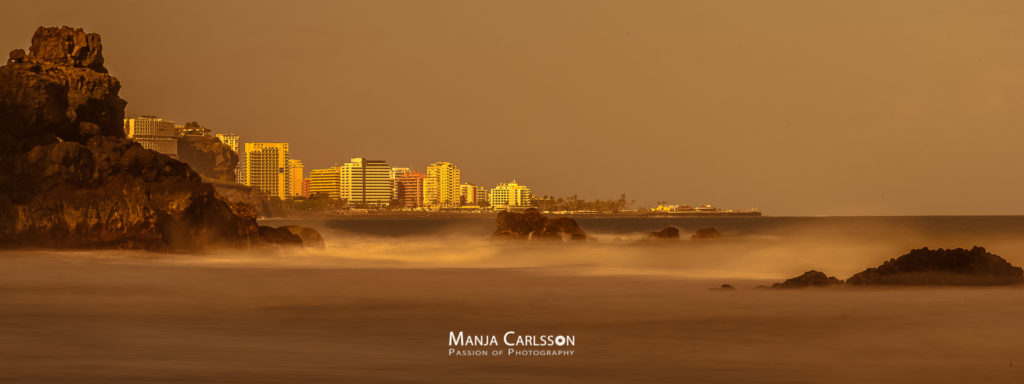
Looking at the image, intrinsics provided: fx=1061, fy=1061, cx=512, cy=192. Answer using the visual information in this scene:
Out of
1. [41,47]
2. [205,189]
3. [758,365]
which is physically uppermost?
[41,47]

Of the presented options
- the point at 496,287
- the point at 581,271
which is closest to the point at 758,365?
the point at 496,287

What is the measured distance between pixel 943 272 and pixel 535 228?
32.1m

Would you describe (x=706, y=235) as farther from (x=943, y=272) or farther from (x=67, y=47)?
(x=943, y=272)

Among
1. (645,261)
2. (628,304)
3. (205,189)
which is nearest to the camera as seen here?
(628,304)

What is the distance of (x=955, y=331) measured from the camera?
1327 centimetres

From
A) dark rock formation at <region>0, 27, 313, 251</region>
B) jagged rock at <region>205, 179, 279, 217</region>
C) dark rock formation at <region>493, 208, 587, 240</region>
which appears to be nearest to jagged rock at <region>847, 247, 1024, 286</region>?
dark rock formation at <region>0, 27, 313, 251</region>

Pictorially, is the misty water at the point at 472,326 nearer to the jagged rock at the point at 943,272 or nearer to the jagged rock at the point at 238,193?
the jagged rock at the point at 943,272

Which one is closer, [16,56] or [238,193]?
[16,56]

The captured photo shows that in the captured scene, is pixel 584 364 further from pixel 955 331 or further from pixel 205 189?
pixel 205 189

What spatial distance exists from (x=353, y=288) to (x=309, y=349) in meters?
9.51

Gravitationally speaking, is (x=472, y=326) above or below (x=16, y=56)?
below

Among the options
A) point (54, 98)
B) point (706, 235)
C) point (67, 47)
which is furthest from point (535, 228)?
point (54, 98)

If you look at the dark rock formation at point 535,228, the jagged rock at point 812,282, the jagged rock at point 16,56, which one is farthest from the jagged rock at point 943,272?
the jagged rock at point 16,56

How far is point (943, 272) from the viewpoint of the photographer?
19.0 meters
